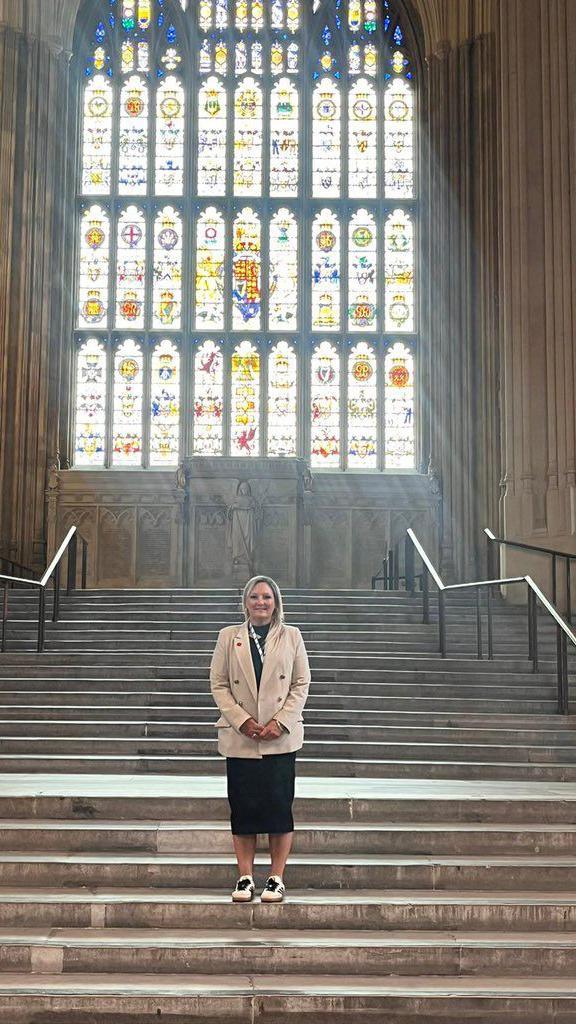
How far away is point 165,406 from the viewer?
63.7ft

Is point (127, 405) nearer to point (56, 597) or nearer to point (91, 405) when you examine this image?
point (91, 405)

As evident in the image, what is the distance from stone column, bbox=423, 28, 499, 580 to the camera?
18.4 meters

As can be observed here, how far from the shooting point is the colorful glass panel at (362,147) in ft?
66.0

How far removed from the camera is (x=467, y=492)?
18422mm

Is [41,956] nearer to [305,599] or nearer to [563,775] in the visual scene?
[563,775]

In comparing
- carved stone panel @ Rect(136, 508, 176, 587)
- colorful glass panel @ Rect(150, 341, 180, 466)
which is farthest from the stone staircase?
colorful glass panel @ Rect(150, 341, 180, 466)

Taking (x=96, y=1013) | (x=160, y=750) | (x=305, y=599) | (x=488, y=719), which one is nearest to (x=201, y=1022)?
(x=96, y=1013)

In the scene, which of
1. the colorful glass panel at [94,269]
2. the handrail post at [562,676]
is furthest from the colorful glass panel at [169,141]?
the handrail post at [562,676]

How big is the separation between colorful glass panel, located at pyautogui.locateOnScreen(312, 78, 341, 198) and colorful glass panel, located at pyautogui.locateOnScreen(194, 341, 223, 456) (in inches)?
129

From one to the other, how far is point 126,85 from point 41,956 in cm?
1795

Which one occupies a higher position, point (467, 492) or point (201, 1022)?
point (467, 492)

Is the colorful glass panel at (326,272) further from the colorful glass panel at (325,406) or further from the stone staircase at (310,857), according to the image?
the stone staircase at (310,857)

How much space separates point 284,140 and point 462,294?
4.07 m

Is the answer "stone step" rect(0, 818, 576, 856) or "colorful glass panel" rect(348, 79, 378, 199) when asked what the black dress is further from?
"colorful glass panel" rect(348, 79, 378, 199)
